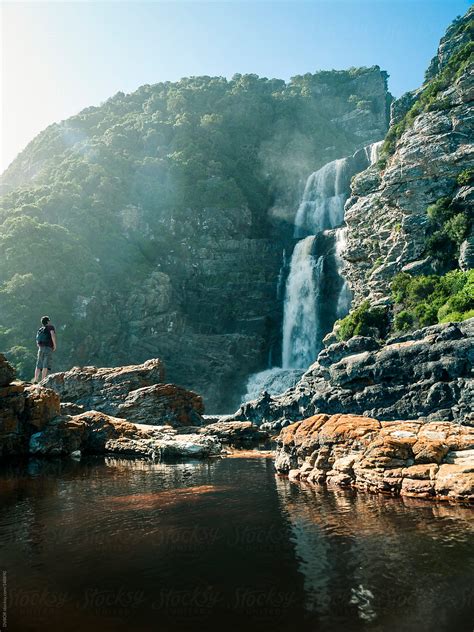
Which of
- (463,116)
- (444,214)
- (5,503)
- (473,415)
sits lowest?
(5,503)

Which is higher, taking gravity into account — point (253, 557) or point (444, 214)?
point (444, 214)

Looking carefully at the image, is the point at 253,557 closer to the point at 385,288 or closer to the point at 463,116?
the point at 385,288

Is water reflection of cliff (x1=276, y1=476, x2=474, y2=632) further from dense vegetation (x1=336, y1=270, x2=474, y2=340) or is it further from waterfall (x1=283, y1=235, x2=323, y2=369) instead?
waterfall (x1=283, y1=235, x2=323, y2=369)

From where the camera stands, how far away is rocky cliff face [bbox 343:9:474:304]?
46.9m

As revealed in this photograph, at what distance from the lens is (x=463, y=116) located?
158 feet

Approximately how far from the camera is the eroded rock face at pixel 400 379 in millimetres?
30578

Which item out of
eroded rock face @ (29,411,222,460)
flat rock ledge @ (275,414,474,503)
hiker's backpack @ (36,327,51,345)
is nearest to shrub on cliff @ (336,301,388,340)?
eroded rock face @ (29,411,222,460)

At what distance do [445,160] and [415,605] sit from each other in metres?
48.1

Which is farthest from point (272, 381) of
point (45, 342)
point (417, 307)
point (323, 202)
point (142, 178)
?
point (142, 178)

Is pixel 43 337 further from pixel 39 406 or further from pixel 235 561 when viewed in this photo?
pixel 235 561

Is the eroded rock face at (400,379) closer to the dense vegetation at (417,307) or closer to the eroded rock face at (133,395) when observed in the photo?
the dense vegetation at (417,307)

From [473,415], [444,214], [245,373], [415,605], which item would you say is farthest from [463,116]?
[415,605]

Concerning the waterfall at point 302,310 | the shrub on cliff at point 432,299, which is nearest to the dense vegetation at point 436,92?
the waterfall at point 302,310

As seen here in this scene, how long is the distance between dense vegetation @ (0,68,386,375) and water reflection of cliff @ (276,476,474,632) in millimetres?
54895
